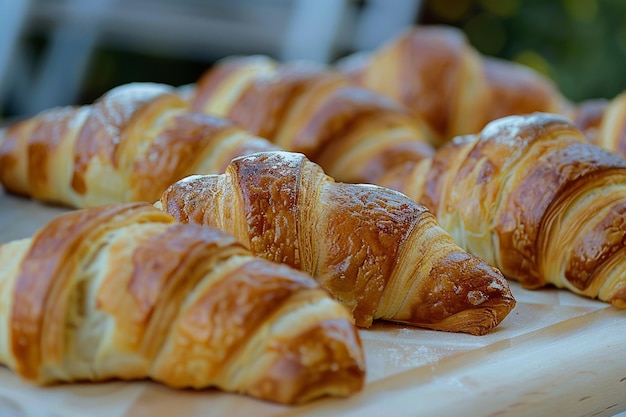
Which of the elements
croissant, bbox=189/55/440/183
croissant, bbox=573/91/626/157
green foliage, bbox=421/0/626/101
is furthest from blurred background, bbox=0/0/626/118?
croissant, bbox=573/91/626/157

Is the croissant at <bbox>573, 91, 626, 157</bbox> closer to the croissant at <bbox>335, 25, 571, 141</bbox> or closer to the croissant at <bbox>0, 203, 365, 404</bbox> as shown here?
the croissant at <bbox>335, 25, 571, 141</bbox>

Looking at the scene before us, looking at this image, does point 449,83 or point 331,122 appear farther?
point 449,83

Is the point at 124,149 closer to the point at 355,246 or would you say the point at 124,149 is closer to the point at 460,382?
the point at 355,246

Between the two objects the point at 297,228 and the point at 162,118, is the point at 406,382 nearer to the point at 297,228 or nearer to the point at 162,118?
Answer: the point at 297,228

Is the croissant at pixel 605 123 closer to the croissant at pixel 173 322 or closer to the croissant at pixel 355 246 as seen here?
the croissant at pixel 355 246

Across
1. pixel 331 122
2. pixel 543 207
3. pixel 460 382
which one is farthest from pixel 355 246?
pixel 331 122

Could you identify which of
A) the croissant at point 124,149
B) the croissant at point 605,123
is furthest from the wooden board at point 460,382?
the croissant at point 605,123

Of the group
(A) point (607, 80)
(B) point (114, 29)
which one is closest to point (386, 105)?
(B) point (114, 29)
